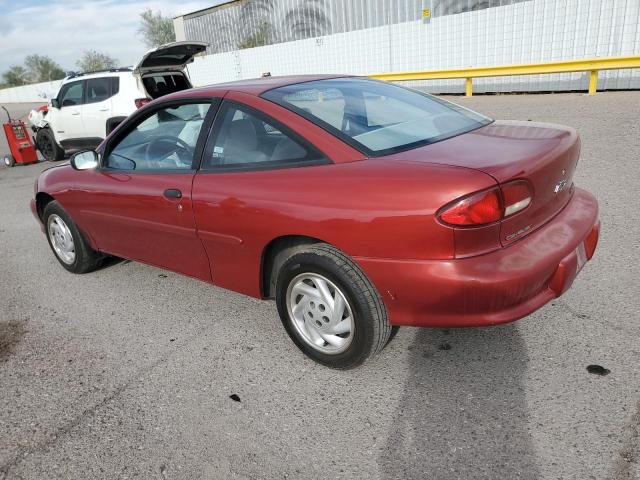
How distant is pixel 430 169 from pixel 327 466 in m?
1.35

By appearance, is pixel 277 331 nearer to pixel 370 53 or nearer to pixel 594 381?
pixel 594 381

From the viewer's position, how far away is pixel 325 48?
19719 mm

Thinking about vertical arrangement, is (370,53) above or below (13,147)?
above

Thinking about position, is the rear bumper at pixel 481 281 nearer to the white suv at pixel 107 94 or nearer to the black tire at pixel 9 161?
the white suv at pixel 107 94

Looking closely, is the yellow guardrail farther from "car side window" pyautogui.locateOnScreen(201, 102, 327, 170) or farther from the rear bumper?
"car side window" pyautogui.locateOnScreen(201, 102, 327, 170)

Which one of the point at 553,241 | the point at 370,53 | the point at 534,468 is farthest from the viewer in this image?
the point at 370,53

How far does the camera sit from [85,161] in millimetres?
3939

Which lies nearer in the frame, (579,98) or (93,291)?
(93,291)

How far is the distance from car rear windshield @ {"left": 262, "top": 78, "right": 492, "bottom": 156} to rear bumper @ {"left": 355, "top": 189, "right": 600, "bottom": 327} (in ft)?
2.15

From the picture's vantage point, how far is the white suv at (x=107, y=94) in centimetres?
906

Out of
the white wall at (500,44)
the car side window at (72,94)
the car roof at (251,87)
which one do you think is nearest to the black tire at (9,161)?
the car side window at (72,94)

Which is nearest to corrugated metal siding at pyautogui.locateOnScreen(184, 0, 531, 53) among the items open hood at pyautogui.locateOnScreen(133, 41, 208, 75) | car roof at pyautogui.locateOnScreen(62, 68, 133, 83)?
open hood at pyautogui.locateOnScreen(133, 41, 208, 75)

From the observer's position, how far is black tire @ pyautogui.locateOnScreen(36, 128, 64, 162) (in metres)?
11.5

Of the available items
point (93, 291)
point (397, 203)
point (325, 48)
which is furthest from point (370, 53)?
point (397, 203)
